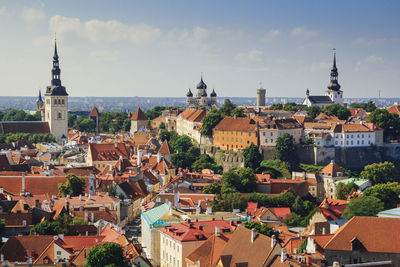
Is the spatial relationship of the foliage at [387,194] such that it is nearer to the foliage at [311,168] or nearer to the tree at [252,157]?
the foliage at [311,168]

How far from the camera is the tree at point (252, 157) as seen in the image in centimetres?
7775

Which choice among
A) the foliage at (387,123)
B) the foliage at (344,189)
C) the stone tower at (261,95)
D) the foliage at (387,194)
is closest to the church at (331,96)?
the stone tower at (261,95)

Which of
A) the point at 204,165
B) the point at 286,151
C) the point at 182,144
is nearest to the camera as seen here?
the point at 286,151

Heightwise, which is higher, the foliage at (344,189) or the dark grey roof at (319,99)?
the dark grey roof at (319,99)

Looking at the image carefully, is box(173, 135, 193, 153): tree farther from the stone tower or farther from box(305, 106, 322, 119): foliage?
the stone tower

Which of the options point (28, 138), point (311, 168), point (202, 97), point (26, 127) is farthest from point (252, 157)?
point (202, 97)

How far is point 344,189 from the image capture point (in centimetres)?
6788

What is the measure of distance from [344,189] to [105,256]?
37949 mm

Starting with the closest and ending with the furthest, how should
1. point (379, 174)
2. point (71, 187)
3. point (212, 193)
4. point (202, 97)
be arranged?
1. point (71, 187)
2. point (212, 193)
3. point (379, 174)
4. point (202, 97)

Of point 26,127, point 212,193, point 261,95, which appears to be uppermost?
point 261,95

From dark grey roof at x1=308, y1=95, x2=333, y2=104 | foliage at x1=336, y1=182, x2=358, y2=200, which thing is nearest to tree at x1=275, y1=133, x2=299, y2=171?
foliage at x1=336, y1=182, x2=358, y2=200

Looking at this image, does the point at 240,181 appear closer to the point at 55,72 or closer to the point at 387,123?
the point at 387,123

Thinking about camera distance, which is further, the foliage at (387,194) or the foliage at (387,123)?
the foliage at (387,123)

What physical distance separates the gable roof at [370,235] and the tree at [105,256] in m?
10.9
